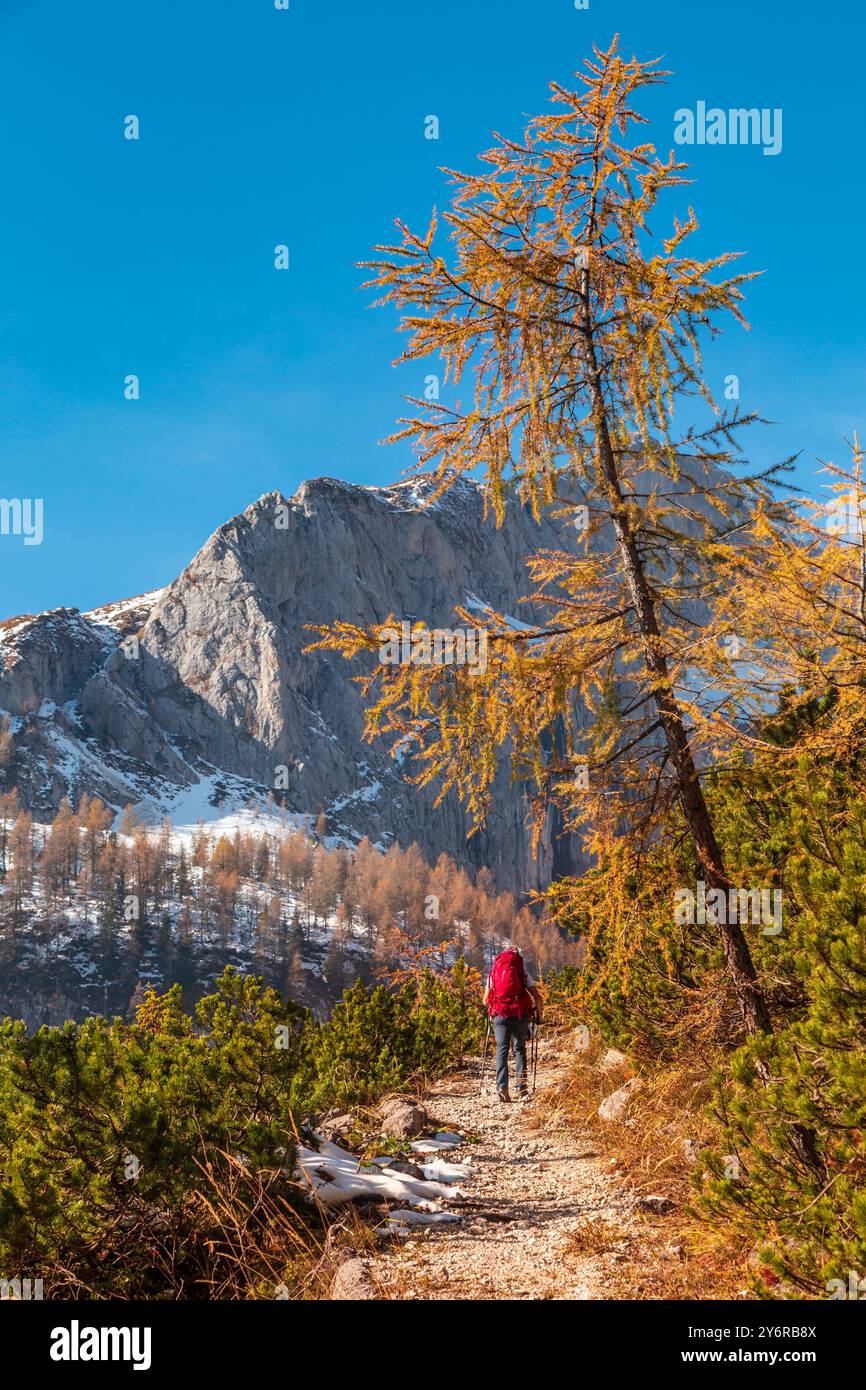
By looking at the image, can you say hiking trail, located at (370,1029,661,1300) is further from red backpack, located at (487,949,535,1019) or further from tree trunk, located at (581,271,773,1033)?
tree trunk, located at (581,271,773,1033)

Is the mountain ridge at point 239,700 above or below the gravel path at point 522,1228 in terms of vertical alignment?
above

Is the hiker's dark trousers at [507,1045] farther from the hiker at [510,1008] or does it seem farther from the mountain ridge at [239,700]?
the mountain ridge at [239,700]

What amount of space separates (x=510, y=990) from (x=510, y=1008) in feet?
0.60

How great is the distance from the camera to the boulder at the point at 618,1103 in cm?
663

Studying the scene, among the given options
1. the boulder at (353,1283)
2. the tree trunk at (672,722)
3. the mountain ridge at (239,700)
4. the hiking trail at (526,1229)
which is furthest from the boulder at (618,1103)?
the mountain ridge at (239,700)

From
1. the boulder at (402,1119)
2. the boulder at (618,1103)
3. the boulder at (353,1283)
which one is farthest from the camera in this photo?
the boulder at (618,1103)

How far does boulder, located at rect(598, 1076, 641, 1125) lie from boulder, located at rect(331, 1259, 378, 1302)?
3.36 metres

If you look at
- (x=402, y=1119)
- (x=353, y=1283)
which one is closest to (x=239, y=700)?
(x=402, y=1119)

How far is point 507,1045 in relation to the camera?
8.67m

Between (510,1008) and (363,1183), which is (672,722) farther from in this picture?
(510,1008)

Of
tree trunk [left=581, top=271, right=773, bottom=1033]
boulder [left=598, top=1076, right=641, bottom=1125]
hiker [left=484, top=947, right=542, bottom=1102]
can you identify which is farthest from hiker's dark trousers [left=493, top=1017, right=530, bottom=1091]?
tree trunk [left=581, top=271, right=773, bottom=1033]
